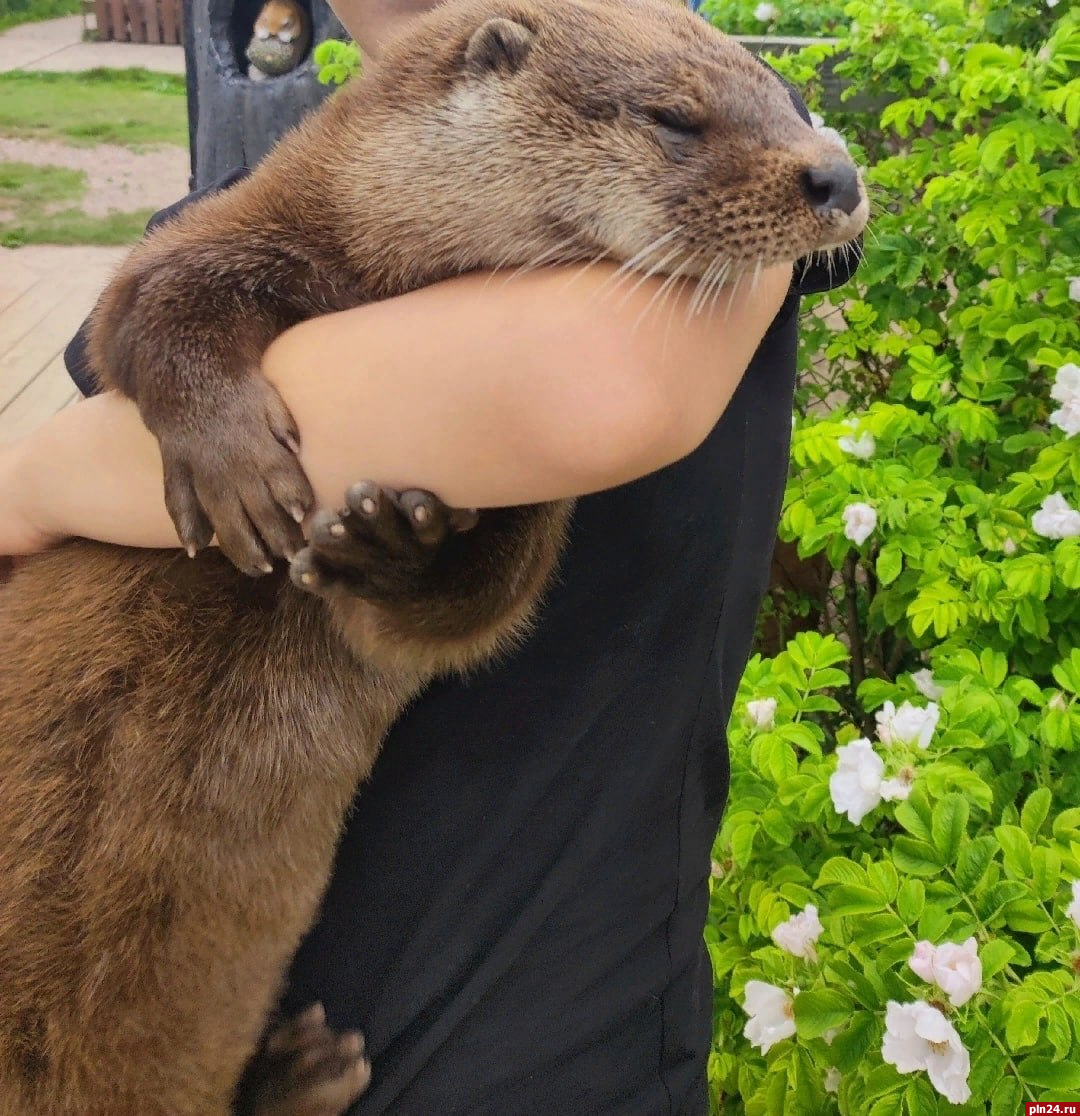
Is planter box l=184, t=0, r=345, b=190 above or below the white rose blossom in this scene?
below

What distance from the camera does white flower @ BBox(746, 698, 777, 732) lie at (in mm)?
1851

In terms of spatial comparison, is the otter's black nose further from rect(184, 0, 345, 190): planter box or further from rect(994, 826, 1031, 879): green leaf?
rect(184, 0, 345, 190): planter box

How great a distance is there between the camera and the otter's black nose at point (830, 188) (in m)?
1.03

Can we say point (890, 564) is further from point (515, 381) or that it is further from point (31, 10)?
point (31, 10)

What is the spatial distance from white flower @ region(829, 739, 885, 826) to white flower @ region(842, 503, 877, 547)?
0.56 m

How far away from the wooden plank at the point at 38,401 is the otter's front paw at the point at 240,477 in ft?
12.1

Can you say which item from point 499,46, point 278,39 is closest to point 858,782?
point 499,46

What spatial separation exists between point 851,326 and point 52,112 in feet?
22.8

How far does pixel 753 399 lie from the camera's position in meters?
1.14

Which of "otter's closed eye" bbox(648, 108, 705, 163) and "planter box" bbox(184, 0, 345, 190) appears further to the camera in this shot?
"planter box" bbox(184, 0, 345, 190)

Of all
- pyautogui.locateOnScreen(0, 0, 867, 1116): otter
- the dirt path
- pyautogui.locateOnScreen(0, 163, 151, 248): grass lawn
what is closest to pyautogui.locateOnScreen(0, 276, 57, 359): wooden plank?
pyautogui.locateOnScreen(0, 163, 151, 248): grass lawn

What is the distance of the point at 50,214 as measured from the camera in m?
6.77

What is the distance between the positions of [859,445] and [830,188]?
1.24m

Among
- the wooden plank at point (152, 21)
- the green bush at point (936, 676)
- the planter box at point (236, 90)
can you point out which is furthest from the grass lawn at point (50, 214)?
the green bush at point (936, 676)
